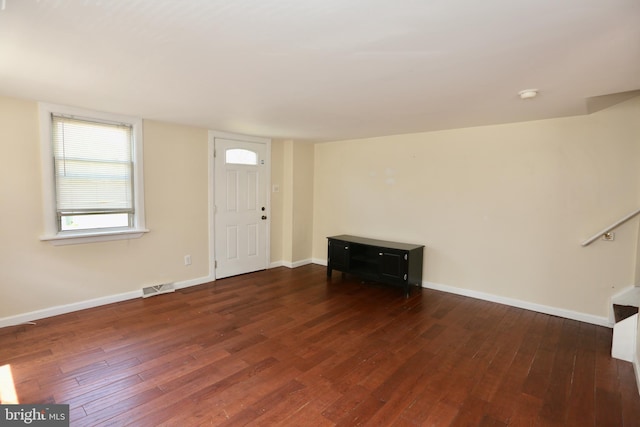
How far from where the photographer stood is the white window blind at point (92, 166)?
342cm

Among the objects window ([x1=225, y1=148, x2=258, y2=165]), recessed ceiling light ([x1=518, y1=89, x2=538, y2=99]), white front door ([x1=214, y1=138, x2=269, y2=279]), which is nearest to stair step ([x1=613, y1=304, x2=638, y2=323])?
recessed ceiling light ([x1=518, y1=89, x2=538, y2=99])

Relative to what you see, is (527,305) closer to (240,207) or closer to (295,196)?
(295,196)

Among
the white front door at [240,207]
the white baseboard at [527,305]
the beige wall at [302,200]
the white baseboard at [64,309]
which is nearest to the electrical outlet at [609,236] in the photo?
the white baseboard at [527,305]

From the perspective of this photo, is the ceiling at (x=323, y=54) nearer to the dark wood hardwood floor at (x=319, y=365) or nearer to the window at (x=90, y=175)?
the window at (x=90, y=175)

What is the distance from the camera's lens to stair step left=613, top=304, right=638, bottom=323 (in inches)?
117

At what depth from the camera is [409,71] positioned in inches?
88.2

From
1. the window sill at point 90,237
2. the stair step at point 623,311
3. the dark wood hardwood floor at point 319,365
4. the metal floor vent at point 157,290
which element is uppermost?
the window sill at point 90,237

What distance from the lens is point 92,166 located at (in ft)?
11.9

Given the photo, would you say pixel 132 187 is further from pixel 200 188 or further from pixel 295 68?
pixel 295 68

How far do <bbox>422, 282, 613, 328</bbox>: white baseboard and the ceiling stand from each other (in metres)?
2.17

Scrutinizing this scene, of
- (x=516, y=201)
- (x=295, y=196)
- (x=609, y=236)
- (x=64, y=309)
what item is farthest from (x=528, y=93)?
(x=64, y=309)

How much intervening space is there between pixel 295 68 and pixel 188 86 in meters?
1.00

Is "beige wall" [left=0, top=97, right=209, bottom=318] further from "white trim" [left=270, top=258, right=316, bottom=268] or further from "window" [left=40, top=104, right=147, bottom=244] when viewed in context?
"white trim" [left=270, top=258, right=316, bottom=268]

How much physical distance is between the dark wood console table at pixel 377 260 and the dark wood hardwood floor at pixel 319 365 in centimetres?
53
